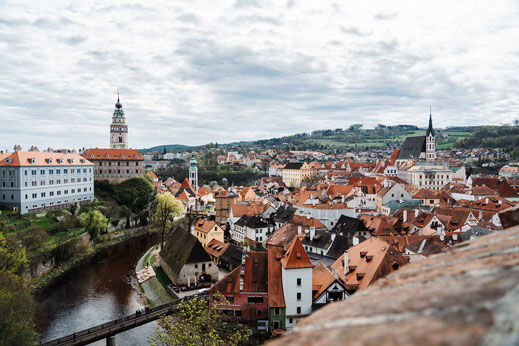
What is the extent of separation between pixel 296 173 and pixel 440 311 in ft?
372

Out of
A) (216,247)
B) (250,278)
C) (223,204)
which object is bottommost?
(216,247)

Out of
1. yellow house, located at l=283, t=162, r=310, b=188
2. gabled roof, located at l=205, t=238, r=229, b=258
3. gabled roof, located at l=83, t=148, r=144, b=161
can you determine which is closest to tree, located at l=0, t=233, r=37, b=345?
gabled roof, located at l=205, t=238, r=229, b=258

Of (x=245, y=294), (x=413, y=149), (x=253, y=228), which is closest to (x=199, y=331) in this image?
(x=245, y=294)

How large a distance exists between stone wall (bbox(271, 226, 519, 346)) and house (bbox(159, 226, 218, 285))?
32629mm

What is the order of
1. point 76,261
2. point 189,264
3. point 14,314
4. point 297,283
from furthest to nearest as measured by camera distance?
point 76,261 → point 189,264 → point 297,283 → point 14,314

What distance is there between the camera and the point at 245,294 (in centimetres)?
2552

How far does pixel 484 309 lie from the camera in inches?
53.7

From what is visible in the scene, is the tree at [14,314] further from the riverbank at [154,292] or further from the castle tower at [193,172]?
the castle tower at [193,172]

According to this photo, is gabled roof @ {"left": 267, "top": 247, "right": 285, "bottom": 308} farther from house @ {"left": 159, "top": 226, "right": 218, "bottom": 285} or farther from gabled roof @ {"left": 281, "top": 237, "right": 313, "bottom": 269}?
house @ {"left": 159, "top": 226, "right": 218, "bottom": 285}

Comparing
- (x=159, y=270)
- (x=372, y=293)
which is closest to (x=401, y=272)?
(x=372, y=293)

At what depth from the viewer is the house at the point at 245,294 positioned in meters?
25.4

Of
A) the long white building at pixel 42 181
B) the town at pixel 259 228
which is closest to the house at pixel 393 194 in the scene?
the town at pixel 259 228

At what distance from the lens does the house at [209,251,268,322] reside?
2536 centimetres

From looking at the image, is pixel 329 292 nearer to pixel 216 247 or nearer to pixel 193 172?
pixel 216 247
